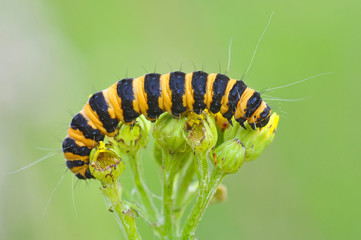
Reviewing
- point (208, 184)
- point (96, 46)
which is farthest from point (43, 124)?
point (208, 184)

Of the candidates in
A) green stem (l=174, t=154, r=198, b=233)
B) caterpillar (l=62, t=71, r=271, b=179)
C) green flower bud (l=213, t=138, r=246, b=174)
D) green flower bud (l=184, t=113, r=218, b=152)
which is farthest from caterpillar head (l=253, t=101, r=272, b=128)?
green stem (l=174, t=154, r=198, b=233)

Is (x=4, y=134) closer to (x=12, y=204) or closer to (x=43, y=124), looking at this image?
(x=43, y=124)

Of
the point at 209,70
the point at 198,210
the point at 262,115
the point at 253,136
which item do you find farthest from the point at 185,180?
the point at 209,70

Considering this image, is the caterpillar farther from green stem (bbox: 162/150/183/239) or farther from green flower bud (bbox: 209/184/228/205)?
green flower bud (bbox: 209/184/228/205)

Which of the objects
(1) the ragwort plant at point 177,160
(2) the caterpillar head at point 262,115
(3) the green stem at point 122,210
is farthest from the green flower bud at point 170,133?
(2) the caterpillar head at point 262,115

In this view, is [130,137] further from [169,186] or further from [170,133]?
[169,186]
